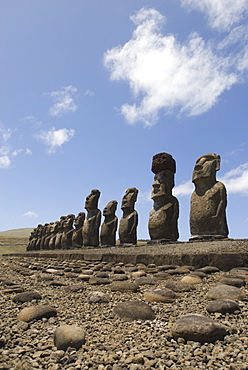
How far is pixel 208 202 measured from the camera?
8078 mm

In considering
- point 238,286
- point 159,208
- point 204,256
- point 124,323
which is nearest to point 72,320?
point 124,323

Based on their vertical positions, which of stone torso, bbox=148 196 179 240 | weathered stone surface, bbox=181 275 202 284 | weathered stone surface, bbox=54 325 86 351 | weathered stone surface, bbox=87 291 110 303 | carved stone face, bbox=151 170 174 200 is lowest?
weathered stone surface, bbox=54 325 86 351

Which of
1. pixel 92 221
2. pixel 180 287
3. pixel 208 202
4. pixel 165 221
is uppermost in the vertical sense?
pixel 92 221

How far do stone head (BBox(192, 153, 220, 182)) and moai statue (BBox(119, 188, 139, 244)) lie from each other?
4409mm

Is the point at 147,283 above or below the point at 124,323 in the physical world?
above

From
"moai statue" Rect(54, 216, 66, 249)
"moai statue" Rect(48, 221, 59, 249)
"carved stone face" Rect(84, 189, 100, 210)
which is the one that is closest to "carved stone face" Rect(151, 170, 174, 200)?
"carved stone face" Rect(84, 189, 100, 210)

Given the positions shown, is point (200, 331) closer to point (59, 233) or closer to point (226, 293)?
point (226, 293)

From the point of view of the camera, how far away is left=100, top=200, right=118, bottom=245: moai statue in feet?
45.5

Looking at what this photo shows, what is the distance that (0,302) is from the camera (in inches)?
134

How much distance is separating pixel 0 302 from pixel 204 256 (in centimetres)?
305

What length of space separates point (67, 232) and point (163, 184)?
12.5m

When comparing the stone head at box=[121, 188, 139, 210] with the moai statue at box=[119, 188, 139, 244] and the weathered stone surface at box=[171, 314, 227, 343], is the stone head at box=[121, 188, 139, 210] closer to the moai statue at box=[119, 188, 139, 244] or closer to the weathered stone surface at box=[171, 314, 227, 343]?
the moai statue at box=[119, 188, 139, 244]

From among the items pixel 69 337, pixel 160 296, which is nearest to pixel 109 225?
pixel 160 296

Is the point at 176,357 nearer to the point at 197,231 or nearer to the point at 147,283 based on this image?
the point at 147,283
